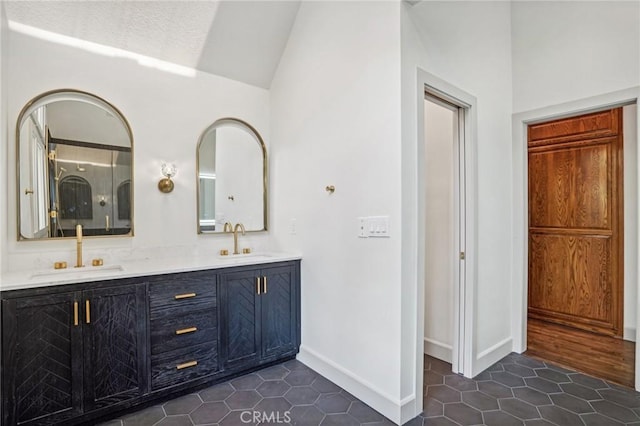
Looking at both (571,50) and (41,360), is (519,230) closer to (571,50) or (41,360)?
(571,50)

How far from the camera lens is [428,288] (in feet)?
9.75

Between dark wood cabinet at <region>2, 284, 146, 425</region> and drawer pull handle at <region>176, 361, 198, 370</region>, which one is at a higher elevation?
dark wood cabinet at <region>2, 284, 146, 425</region>

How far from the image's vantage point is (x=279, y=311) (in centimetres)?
269

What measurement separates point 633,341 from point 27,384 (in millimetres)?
4839

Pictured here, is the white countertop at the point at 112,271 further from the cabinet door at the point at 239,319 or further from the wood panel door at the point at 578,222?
the wood panel door at the point at 578,222

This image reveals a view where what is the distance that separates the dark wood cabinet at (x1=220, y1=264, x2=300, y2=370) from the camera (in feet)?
7.97

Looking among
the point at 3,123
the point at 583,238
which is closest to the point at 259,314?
the point at 3,123


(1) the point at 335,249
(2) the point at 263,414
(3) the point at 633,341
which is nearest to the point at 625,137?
(3) the point at 633,341

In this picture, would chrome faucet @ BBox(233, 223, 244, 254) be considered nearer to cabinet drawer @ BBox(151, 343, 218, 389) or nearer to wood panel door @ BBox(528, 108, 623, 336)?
cabinet drawer @ BBox(151, 343, 218, 389)

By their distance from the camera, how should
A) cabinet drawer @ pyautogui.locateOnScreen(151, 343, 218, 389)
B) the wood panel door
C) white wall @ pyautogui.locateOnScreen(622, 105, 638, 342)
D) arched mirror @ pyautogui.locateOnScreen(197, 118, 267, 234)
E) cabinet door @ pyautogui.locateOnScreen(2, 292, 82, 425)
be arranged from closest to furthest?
cabinet door @ pyautogui.locateOnScreen(2, 292, 82, 425) < cabinet drawer @ pyautogui.locateOnScreen(151, 343, 218, 389) < arched mirror @ pyautogui.locateOnScreen(197, 118, 267, 234) < white wall @ pyautogui.locateOnScreen(622, 105, 638, 342) < the wood panel door

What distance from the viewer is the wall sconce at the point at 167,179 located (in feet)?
8.72

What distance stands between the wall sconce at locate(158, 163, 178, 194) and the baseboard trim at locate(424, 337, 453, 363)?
258cm

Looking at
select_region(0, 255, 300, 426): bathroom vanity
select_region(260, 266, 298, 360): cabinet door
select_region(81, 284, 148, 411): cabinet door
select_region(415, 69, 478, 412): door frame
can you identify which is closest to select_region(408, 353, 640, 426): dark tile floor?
select_region(415, 69, 478, 412): door frame

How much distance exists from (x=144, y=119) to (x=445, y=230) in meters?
2.64
